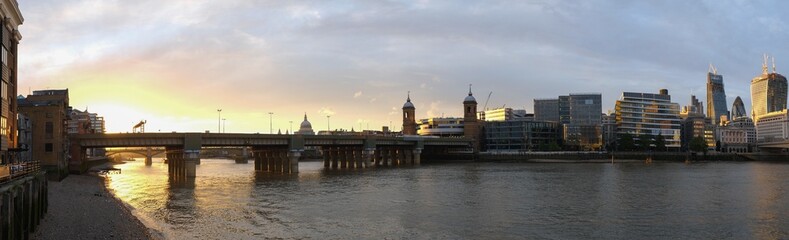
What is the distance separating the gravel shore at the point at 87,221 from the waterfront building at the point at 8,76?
260 inches

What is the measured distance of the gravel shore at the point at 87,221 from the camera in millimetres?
38094

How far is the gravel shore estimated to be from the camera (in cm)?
3809

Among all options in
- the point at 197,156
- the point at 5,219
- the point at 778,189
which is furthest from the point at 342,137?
the point at 5,219

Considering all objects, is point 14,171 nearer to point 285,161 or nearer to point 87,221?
point 87,221

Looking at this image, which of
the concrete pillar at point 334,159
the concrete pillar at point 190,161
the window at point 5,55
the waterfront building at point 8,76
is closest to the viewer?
the waterfront building at point 8,76

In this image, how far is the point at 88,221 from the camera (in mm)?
44281

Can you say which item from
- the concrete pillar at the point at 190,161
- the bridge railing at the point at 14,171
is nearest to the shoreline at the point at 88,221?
the bridge railing at the point at 14,171

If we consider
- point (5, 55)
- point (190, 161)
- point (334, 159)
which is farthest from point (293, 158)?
point (5, 55)

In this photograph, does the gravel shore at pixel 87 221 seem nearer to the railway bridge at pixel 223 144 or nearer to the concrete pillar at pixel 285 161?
the railway bridge at pixel 223 144

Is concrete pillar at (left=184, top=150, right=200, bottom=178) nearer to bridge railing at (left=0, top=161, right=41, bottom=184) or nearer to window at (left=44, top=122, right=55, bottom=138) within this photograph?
window at (left=44, top=122, right=55, bottom=138)

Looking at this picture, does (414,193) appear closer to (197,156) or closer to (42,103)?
(197,156)

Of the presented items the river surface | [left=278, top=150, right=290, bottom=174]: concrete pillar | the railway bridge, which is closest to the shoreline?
the river surface

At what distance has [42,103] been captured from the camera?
95062 millimetres

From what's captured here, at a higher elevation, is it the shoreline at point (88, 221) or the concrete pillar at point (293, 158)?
the concrete pillar at point (293, 158)
